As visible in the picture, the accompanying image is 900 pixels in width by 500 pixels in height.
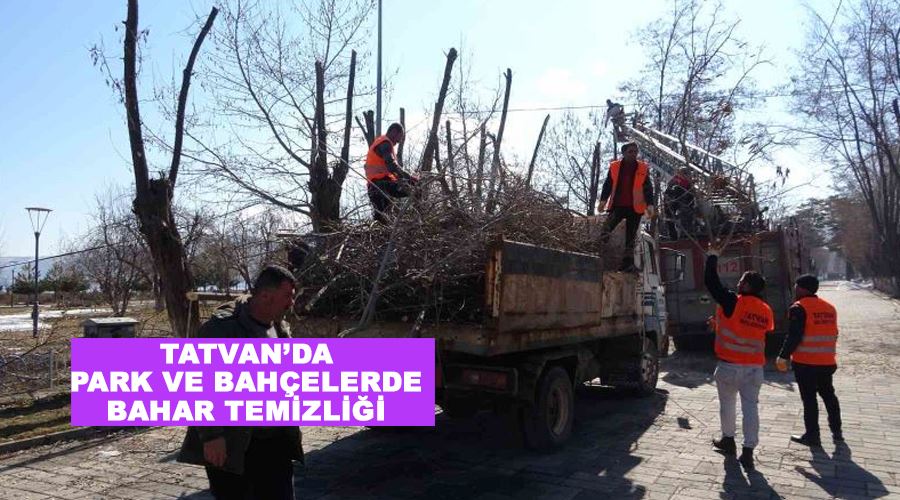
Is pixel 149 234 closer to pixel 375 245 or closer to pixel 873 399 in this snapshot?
pixel 375 245

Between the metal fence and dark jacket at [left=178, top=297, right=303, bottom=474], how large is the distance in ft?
18.2

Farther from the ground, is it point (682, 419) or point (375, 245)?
point (375, 245)

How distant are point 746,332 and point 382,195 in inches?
137

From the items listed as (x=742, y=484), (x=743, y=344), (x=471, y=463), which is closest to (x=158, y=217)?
(x=471, y=463)

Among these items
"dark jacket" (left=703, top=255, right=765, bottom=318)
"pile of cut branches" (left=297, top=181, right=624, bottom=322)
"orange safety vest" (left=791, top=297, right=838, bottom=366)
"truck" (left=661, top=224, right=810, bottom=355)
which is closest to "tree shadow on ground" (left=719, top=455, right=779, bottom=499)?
"dark jacket" (left=703, top=255, right=765, bottom=318)

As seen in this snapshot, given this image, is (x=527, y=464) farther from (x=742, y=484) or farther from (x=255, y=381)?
(x=255, y=381)

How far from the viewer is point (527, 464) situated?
5934 mm

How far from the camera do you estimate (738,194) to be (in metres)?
13.0

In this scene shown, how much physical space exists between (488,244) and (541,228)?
4.55ft

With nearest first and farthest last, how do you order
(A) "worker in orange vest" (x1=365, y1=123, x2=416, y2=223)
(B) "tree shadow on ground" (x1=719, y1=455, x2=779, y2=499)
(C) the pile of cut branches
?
(B) "tree shadow on ground" (x1=719, y1=455, x2=779, y2=499), (C) the pile of cut branches, (A) "worker in orange vest" (x1=365, y1=123, x2=416, y2=223)

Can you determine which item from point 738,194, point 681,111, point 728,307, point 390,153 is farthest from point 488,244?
point 681,111

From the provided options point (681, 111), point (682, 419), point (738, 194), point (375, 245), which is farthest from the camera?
point (681, 111)

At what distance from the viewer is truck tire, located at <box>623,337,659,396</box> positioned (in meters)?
8.66

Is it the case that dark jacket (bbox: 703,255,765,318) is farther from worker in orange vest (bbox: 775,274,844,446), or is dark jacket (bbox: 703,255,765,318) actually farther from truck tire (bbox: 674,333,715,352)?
truck tire (bbox: 674,333,715,352)
